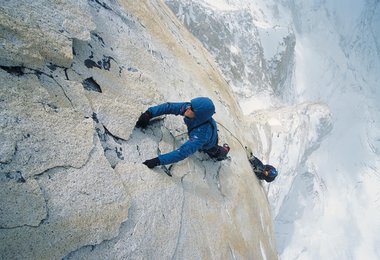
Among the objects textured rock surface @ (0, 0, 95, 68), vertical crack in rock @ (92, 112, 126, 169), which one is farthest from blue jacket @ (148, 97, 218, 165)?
textured rock surface @ (0, 0, 95, 68)

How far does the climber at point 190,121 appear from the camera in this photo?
3182 millimetres

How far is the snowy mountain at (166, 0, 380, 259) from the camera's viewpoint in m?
14.8

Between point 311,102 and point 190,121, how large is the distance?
53.4 ft

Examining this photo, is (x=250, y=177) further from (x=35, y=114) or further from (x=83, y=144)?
(x=35, y=114)

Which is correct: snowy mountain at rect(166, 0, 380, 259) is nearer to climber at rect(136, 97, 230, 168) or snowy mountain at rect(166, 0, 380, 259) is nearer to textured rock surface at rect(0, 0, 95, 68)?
climber at rect(136, 97, 230, 168)

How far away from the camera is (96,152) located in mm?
2701

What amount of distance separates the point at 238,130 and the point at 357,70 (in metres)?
25.3

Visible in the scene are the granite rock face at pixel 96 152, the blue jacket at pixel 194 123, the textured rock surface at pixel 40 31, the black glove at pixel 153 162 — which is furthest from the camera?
the blue jacket at pixel 194 123

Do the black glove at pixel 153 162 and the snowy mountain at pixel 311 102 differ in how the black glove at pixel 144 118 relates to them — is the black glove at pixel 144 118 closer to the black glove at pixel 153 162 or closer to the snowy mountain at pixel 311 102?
the black glove at pixel 153 162

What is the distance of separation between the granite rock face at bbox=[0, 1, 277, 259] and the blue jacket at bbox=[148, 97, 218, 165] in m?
0.22

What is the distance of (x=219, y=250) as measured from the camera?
3713mm

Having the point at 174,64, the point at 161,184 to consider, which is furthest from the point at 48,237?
the point at 174,64

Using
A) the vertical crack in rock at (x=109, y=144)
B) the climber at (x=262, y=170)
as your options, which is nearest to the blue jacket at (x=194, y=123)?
the vertical crack in rock at (x=109, y=144)

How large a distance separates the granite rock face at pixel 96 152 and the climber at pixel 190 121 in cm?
13
